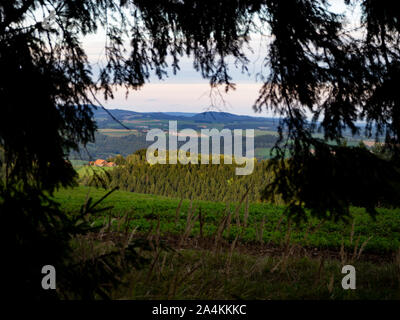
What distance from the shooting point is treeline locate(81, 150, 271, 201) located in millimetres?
13406

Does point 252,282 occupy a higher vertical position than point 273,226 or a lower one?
higher

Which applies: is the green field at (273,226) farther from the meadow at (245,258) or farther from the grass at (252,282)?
the grass at (252,282)

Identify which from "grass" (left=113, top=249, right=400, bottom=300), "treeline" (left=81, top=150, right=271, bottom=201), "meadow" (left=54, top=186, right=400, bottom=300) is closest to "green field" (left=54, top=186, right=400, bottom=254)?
→ "meadow" (left=54, top=186, right=400, bottom=300)

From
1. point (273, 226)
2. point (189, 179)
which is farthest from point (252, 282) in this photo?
point (189, 179)

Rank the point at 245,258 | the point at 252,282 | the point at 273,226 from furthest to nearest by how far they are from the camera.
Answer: the point at 273,226 < the point at 245,258 < the point at 252,282

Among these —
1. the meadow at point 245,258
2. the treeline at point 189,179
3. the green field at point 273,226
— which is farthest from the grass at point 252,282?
the treeline at point 189,179

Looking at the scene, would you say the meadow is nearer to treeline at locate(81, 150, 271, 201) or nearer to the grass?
the grass

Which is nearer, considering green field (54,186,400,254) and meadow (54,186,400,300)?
meadow (54,186,400,300)

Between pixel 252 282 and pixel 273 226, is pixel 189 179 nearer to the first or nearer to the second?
pixel 273 226

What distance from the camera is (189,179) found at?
13852 millimetres

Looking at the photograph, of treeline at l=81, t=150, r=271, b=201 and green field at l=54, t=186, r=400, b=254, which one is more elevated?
treeline at l=81, t=150, r=271, b=201

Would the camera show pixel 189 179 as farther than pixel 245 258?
Yes

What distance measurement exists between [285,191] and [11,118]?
6.89 feet

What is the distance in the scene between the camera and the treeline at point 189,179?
1341 cm
